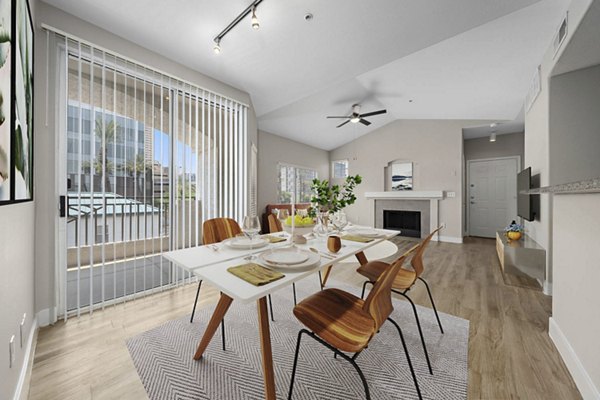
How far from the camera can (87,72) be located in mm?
2004

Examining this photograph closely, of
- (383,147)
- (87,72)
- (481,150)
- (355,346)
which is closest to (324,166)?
(383,147)

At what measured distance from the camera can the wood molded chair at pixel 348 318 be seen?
3.12ft

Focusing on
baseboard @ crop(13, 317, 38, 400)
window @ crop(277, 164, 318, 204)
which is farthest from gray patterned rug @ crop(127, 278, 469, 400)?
window @ crop(277, 164, 318, 204)

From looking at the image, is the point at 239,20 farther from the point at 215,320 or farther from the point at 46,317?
the point at 46,317

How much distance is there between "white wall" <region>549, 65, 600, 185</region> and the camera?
2078 mm

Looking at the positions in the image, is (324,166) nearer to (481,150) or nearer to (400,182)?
(400,182)

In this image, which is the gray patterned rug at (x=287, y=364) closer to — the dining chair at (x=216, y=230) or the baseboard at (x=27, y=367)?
the dining chair at (x=216, y=230)

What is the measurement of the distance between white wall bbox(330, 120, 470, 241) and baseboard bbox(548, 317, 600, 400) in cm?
396

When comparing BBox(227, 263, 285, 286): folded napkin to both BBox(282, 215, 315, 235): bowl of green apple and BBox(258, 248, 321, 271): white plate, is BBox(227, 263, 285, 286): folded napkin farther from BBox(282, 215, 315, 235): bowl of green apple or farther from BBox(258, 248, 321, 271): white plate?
BBox(282, 215, 315, 235): bowl of green apple

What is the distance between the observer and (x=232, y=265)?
3.76 ft

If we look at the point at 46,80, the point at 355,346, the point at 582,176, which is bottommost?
the point at 355,346

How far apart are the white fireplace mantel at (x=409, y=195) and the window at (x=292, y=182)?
1783 millimetres

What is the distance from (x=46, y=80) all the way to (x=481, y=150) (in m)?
7.73

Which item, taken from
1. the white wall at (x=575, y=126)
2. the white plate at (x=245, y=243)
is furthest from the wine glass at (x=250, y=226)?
the white wall at (x=575, y=126)
